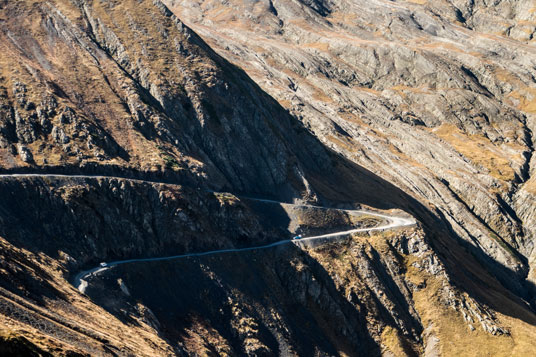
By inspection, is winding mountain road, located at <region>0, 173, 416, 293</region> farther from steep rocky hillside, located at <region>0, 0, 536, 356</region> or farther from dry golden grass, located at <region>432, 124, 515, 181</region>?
dry golden grass, located at <region>432, 124, 515, 181</region>

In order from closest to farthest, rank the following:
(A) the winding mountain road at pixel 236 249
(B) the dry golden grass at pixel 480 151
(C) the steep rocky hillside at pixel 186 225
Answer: (C) the steep rocky hillside at pixel 186 225 < (A) the winding mountain road at pixel 236 249 < (B) the dry golden grass at pixel 480 151

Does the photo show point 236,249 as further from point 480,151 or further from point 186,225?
point 480,151

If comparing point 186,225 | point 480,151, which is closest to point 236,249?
point 186,225

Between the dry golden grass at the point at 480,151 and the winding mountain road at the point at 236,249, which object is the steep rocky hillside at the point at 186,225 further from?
the dry golden grass at the point at 480,151

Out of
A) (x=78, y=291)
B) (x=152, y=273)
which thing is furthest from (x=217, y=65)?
(x=78, y=291)

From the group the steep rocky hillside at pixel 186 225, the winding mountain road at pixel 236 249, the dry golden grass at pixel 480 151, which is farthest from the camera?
the dry golden grass at pixel 480 151

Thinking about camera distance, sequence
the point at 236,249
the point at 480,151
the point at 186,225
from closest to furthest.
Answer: the point at 186,225, the point at 236,249, the point at 480,151

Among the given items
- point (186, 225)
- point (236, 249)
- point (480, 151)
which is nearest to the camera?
point (186, 225)

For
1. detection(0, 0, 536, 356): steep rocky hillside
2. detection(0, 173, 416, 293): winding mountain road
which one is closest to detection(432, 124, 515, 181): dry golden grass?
detection(0, 0, 536, 356): steep rocky hillside

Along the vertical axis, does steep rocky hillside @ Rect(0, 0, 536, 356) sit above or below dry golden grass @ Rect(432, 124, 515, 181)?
below

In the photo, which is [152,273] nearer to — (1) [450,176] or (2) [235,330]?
(2) [235,330]

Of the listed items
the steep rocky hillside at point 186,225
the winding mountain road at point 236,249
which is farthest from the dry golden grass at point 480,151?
the winding mountain road at point 236,249
